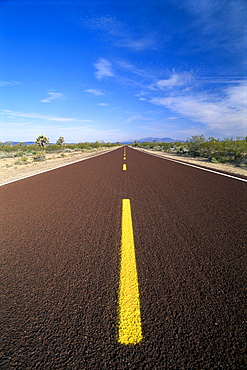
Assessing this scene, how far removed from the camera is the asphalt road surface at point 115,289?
1198 mm

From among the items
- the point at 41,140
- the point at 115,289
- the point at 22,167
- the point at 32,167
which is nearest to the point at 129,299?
the point at 115,289

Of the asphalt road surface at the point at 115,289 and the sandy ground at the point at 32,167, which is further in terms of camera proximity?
the sandy ground at the point at 32,167

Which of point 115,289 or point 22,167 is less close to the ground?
point 115,289

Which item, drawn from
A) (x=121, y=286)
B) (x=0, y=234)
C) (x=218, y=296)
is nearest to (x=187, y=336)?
(x=218, y=296)

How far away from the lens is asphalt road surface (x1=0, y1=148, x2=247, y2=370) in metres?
1.20

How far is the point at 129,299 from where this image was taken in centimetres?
158

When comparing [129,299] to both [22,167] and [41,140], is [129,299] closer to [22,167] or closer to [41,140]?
[22,167]

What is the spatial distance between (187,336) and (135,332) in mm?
343

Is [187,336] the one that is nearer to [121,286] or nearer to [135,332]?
[135,332]

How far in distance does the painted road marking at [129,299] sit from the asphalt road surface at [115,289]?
34 mm

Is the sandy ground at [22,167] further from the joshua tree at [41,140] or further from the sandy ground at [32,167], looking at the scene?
the joshua tree at [41,140]

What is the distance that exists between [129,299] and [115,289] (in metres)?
0.15

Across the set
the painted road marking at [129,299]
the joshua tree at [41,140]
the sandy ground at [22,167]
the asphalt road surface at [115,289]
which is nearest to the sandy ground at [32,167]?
the sandy ground at [22,167]

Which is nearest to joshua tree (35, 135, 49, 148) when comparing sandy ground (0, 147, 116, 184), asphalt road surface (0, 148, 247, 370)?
sandy ground (0, 147, 116, 184)
